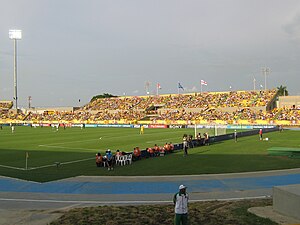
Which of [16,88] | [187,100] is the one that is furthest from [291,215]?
[16,88]

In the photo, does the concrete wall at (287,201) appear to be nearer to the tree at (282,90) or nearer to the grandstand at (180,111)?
the grandstand at (180,111)

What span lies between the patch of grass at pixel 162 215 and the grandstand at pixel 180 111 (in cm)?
5716

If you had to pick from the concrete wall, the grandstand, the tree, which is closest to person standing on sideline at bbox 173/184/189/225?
the concrete wall

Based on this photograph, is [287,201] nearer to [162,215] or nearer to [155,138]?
[162,215]

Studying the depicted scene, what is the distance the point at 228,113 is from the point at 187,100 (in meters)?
18.7

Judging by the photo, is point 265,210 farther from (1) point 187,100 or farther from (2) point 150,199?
(1) point 187,100

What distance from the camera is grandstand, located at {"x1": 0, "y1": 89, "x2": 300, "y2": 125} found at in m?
71.8

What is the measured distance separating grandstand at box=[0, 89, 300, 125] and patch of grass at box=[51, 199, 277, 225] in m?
57.2

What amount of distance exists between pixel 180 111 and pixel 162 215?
252 ft

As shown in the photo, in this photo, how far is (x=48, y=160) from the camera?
2394 centimetres

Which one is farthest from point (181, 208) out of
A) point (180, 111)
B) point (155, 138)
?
point (180, 111)

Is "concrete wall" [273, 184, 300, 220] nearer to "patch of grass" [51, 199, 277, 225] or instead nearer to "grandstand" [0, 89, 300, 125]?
"patch of grass" [51, 199, 277, 225]

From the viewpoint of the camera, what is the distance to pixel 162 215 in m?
10.2

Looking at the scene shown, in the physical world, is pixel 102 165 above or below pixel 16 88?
below
